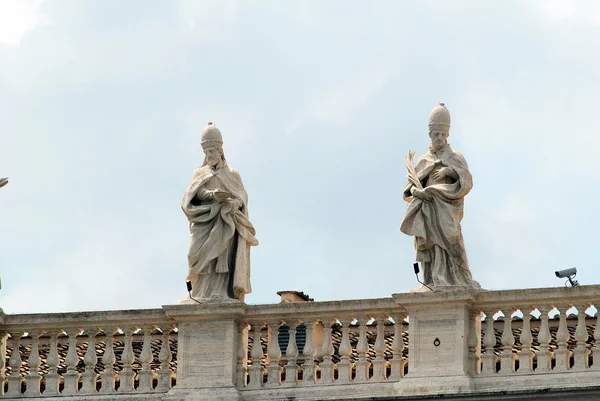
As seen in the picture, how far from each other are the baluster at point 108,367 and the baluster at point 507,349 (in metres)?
4.68

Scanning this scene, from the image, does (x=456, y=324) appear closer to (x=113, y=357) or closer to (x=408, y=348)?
(x=408, y=348)

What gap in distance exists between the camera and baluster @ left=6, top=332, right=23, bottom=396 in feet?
112

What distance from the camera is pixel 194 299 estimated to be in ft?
110

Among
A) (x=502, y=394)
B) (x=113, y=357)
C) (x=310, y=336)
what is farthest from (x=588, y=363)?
(x=113, y=357)

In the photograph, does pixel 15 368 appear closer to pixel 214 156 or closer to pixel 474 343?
pixel 214 156

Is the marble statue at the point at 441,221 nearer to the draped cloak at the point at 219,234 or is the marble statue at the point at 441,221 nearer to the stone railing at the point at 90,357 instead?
the draped cloak at the point at 219,234

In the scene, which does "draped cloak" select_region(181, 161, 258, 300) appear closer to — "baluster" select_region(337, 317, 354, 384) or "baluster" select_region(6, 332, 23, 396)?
"baluster" select_region(337, 317, 354, 384)

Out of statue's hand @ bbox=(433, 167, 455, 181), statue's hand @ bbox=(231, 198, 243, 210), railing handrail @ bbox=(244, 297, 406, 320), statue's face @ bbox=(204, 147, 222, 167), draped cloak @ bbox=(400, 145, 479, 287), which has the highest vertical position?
statue's face @ bbox=(204, 147, 222, 167)

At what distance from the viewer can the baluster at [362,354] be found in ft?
108

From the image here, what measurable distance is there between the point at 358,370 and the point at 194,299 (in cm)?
214

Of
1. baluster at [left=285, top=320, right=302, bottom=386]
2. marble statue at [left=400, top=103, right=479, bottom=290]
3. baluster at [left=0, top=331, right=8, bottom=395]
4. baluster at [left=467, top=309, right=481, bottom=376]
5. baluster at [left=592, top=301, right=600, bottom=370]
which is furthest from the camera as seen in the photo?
baluster at [left=0, top=331, right=8, bottom=395]

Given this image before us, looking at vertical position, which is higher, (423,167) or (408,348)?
(423,167)

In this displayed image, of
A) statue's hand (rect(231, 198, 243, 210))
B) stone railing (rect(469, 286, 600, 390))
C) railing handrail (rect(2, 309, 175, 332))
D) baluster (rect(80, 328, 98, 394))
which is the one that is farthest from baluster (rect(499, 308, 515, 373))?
baluster (rect(80, 328, 98, 394))

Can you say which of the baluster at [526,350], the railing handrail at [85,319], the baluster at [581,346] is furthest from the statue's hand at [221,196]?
the baluster at [581,346]
